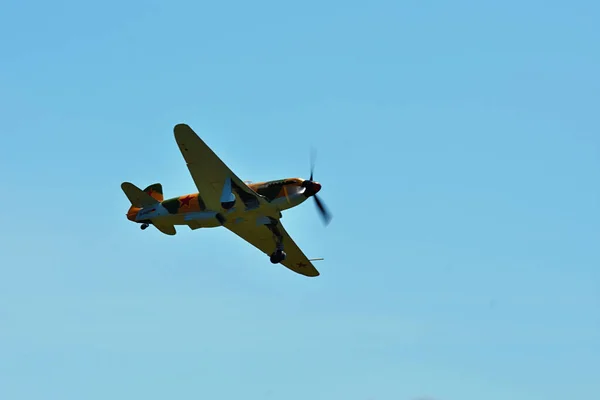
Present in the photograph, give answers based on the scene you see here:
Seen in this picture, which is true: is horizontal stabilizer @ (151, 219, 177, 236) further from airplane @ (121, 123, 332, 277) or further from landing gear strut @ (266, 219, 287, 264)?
landing gear strut @ (266, 219, 287, 264)

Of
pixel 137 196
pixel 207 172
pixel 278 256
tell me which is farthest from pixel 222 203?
pixel 137 196

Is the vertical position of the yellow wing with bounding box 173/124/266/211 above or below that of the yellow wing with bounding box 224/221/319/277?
above

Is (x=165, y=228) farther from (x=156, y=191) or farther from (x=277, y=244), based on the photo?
(x=277, y=244)

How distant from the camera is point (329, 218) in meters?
45.6

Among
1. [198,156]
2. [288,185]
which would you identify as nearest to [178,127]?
[198,156]

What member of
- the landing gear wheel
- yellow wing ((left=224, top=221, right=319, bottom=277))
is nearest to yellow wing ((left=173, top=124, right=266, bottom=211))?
yellow wing ((left=224, top=221, right=319, bottom=277))

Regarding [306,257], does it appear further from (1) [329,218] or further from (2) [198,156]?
(2) [198,156]

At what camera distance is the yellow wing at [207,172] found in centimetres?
4247

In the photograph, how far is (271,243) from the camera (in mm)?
49750

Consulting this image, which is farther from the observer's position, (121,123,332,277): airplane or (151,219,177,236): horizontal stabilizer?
(151,219,177,236): horizontal stabilizer

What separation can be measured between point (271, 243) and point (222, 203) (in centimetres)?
625

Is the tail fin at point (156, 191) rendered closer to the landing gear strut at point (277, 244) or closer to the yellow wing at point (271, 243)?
the yellow wing at point (271, 243)

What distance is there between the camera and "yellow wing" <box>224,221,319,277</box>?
48.0 metres

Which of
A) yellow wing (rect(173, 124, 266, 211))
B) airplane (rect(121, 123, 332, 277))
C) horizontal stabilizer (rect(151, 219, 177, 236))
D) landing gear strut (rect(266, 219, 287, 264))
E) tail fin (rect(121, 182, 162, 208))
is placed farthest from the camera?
tail fin (rect(121, 182, 162, 208))
